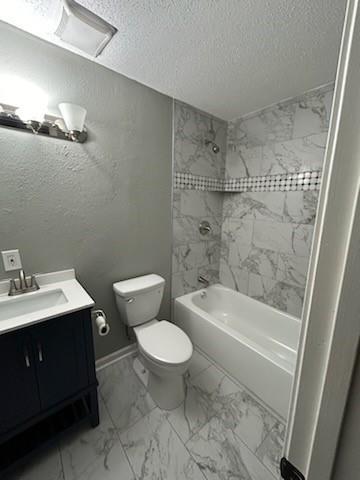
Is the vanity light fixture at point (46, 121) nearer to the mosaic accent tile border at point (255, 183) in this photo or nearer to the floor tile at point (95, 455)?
the mosaic accent tile border at point (255, 183)

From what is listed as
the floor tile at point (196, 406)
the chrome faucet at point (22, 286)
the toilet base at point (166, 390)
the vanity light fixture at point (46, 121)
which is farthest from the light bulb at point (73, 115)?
the floor tile at point (196, 406)

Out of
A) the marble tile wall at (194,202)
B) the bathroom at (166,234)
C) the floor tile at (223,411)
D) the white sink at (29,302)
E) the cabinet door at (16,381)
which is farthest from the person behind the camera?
the marble tile wall at (194,202)

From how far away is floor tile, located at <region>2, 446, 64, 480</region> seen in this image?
101 centimetres

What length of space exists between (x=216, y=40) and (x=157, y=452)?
7.64 feet

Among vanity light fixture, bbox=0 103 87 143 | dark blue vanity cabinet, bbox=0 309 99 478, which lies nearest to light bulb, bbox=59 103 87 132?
vanity light fixture, bbox=0 103 87 143

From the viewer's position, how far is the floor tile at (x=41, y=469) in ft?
3.33

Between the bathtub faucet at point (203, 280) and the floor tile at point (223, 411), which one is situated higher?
the bathtub faucet at point (203, 280)

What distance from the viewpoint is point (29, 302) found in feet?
3.94

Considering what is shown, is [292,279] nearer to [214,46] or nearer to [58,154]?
[214,46]

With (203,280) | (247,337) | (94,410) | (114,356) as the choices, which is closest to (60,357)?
(94,410)

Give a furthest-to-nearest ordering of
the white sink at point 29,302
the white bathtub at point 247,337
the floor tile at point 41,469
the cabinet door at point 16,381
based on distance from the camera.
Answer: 1. the white bathtub at point 247,337
2. the white sink at point 29,302
3. the floor tile at point 41,469
4. the cabinet door at point 16,381

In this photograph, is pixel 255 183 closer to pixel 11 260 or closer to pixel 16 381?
pixel 11 260

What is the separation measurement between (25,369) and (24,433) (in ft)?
1.67

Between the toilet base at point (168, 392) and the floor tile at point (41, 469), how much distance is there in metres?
0.59
